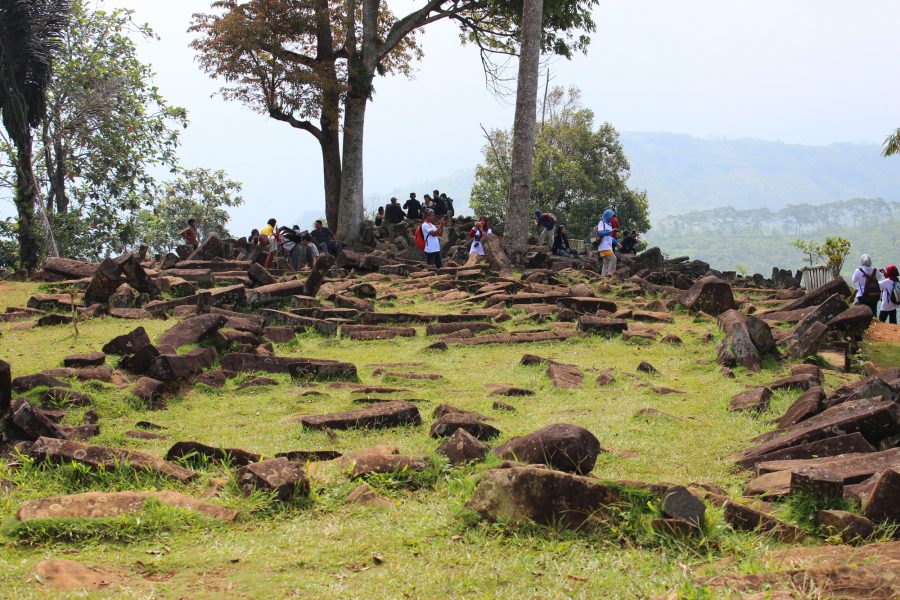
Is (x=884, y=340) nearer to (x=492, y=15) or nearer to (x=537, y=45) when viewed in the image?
(x=537, y=45)

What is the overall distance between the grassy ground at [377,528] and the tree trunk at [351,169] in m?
19.4

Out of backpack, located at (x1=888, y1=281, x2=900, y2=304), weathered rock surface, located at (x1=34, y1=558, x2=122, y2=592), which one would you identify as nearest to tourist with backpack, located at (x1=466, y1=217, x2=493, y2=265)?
backpack, located at (x1=888, y1=281, x2=900, y2=304)

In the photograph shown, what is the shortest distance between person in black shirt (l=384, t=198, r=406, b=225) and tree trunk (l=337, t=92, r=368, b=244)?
1411 millimetres

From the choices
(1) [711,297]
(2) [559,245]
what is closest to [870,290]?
(1) [711,297]

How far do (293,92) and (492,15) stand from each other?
696 cm

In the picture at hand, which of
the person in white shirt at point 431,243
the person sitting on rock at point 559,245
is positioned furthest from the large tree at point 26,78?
the person sitting on rock at point 559,245

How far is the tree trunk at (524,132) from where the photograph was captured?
22.7m

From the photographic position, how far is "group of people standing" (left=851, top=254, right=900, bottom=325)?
16938 mm

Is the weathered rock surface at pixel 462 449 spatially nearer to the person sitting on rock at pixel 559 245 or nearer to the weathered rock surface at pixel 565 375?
the weathered rock surface at pixel 565 375

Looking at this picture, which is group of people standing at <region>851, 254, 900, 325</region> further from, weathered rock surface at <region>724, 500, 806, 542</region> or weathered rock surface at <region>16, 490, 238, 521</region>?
weathered rock surface at <region>16, 490, 238, 521</region>

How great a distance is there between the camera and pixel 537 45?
22.6 metres

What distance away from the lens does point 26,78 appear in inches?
822

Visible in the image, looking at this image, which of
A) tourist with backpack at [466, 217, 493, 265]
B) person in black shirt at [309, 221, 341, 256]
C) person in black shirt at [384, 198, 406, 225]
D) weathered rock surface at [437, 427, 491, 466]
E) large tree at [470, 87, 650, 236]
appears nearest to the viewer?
weathered rock surface at [437, 427, 491, 466]

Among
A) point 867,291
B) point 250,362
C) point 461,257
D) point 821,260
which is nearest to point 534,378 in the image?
point 250,362
